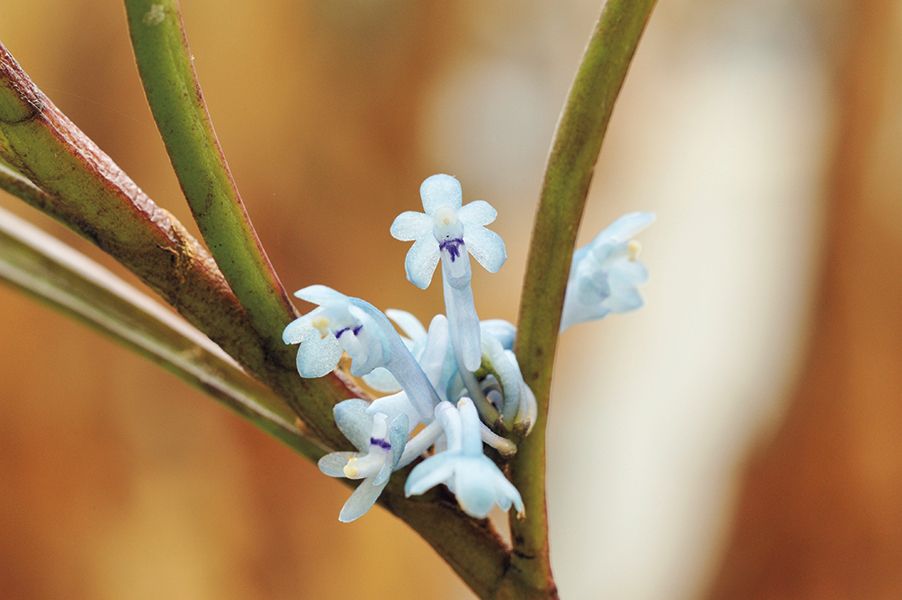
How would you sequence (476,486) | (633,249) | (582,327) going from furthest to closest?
(582,327) < (633,249) < (476,486)

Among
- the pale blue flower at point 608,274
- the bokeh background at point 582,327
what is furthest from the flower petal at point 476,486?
the bokeh background at point 582,327

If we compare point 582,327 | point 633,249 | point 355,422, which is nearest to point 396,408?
point 355,422

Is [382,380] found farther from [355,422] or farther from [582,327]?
[582,327]

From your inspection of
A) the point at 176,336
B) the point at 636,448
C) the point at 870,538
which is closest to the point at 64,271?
the point at 176,336

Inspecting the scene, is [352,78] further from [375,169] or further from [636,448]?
[636,448]

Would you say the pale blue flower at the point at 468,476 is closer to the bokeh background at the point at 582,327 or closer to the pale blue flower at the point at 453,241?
the pale blue flower at the point at 453,241

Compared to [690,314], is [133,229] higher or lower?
higher

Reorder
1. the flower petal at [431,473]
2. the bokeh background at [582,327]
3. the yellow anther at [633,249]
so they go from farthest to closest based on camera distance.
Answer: the bokeh background at [582,327] → the yellow anther at [633,249] → the flower petal at [431,473]
